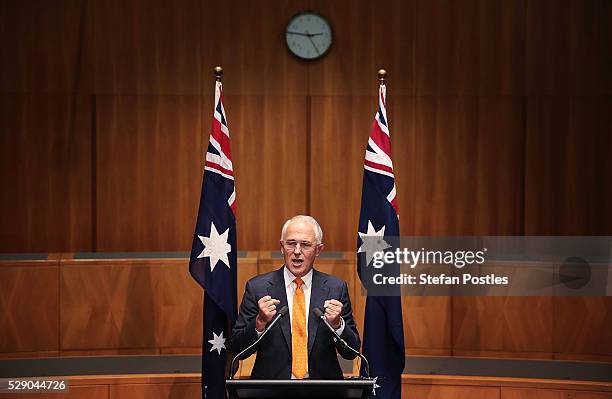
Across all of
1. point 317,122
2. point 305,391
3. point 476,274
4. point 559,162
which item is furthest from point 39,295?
point 559,162

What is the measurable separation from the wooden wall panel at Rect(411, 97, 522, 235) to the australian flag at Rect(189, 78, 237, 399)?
2.39m

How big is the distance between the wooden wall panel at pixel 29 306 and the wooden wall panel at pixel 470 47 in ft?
11.2

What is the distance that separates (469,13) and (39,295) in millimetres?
4188

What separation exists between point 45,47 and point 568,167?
454cm

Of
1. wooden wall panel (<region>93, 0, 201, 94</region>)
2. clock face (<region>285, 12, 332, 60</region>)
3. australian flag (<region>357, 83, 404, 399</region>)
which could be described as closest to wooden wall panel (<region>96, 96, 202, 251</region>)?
wooden wall panel (<region>93, 0, 201, 94</region>)

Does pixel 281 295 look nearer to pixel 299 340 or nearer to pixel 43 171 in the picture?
pixel 299 340

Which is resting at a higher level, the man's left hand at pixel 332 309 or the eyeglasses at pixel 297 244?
the eyeglasses at pixel 297 244

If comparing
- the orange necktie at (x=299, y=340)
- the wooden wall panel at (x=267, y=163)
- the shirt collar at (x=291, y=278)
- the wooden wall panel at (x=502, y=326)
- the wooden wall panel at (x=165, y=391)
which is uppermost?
the wooden wall panel at (x=267, y=163)

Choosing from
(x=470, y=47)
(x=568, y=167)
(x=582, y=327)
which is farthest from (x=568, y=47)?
(x=582, y=327)

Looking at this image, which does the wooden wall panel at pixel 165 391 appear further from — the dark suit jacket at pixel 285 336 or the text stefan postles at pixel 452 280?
the dark suit jacket at pixel 285 336

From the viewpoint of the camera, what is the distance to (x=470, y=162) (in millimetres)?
7449

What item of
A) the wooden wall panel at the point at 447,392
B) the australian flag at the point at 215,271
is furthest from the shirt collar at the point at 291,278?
the wooden wall panel at the point at 447,392

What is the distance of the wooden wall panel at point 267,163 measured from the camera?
296 inches

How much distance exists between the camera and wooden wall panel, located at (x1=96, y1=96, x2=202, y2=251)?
24.4 feet
